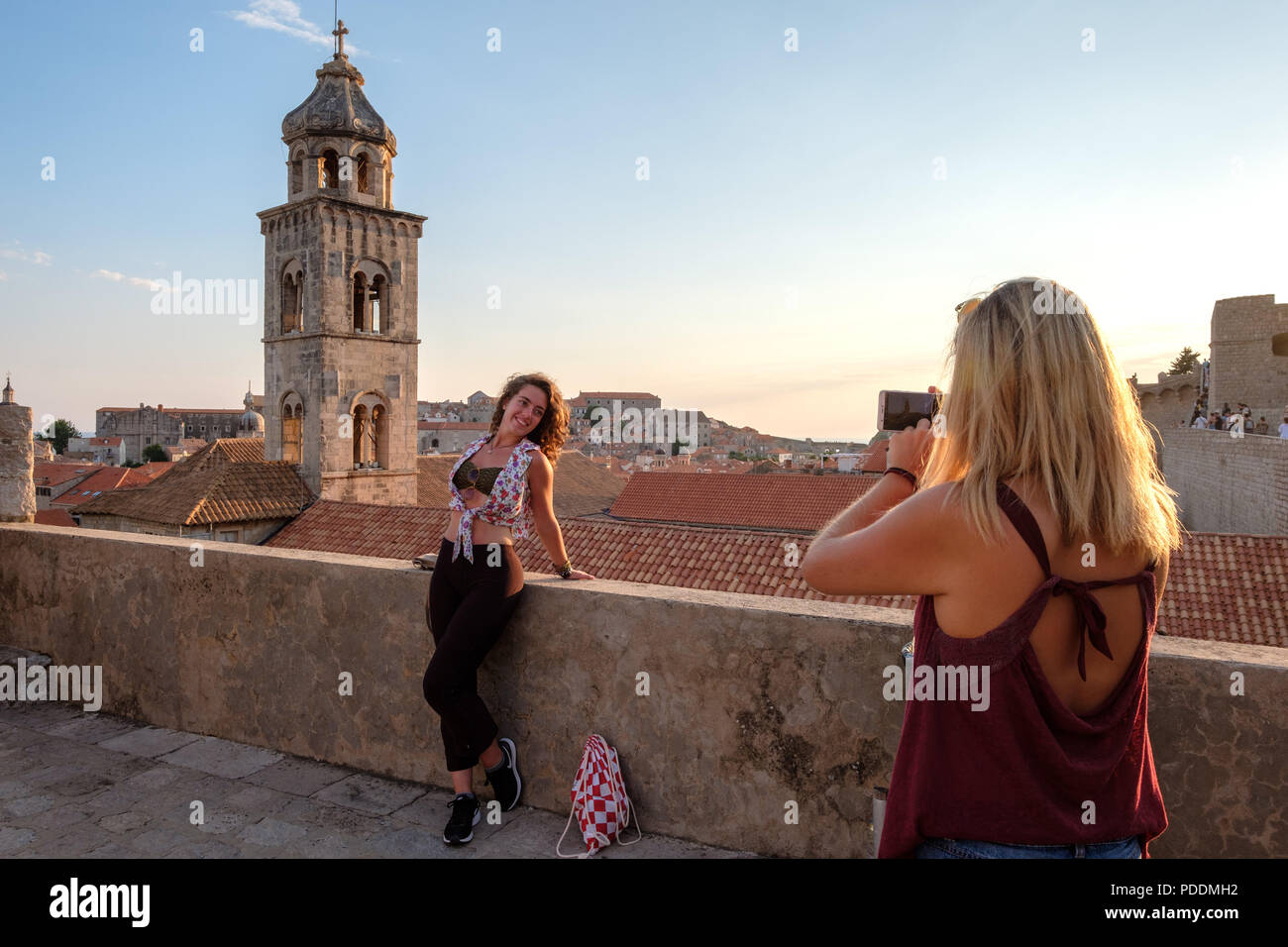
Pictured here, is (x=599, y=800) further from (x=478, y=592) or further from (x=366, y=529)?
(x=366, y=529)

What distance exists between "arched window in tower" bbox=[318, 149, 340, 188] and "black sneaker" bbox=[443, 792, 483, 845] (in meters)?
24.5

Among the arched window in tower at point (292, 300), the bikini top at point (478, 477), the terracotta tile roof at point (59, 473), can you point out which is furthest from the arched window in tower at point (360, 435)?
the terracotta tile roof at point (59, 473)

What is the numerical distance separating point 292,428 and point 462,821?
78.7 feet

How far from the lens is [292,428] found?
2438 centimetres

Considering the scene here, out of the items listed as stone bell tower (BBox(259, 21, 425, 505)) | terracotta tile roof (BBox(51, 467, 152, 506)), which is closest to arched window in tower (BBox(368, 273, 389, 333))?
stone bell tower (BBox(259, 21, 425, 505))

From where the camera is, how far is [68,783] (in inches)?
117

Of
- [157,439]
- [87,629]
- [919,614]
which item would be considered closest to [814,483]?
[87,629]

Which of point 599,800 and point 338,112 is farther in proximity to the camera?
point 338,112

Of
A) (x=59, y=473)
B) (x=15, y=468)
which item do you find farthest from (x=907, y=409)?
(x=59, y=473)

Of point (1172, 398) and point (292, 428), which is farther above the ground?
point (1172, 398)

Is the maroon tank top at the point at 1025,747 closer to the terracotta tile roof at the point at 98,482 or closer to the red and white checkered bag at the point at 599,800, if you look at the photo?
the red and white checkered bag at the point at 599,800

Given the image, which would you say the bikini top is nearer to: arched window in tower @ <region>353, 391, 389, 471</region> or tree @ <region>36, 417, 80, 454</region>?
arched window in tower @ <region>353, 391, 389, 471</region>
